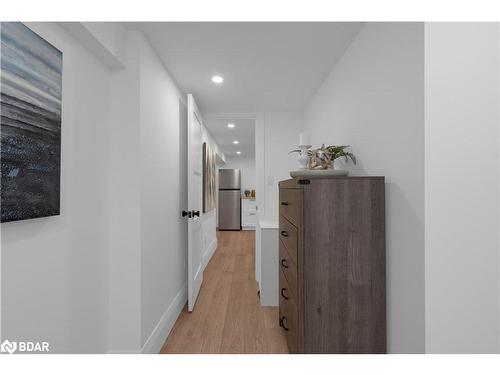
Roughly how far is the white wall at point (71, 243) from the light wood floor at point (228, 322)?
714mm

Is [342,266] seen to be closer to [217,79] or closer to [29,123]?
[29,123]

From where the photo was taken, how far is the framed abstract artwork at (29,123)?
0.90 m

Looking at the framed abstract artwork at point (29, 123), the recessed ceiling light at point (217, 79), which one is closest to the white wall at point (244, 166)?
the recessed ceiling light at point (217, 79)

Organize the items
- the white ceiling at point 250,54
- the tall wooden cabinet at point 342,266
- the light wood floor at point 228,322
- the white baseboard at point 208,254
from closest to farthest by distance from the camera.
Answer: the tall wooden cabinet at point 342,266, the white ceiling at point 250,54, the light wood floor at point 228,322, the white baseboard at point 208,254

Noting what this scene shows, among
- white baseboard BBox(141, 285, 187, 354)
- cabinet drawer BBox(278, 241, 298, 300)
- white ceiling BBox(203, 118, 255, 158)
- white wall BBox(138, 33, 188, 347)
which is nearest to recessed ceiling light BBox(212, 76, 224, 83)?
white wall BBox(138, 33, 188, 347)

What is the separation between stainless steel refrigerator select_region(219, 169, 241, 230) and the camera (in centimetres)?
752

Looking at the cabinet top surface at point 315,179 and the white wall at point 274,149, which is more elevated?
the white wall at point 274,149

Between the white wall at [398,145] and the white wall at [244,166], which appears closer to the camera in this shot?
the white wall at [398,145]

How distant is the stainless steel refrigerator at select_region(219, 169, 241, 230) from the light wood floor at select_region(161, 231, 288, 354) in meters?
3.87

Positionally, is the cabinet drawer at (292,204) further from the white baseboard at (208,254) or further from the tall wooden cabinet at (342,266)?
the white baseboard at (208,254)

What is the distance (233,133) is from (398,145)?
3757mm

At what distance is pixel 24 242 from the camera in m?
1.00

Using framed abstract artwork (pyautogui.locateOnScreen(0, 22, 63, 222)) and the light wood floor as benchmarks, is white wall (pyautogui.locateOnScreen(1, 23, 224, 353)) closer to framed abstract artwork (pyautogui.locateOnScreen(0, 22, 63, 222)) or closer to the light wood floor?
framed abstract artwork (pyautogui.locateOnScreen(0, 22, 63, 222))

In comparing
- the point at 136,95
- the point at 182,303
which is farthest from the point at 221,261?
the point at 136,95
